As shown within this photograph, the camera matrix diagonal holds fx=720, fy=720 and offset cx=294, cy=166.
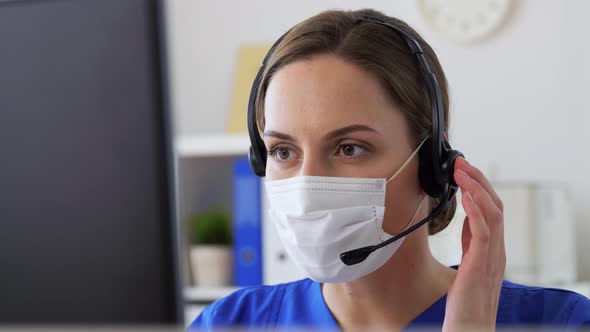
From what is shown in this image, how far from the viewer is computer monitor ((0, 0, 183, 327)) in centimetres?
52

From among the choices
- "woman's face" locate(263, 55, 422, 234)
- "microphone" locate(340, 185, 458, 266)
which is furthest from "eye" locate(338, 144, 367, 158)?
"microphone" locate(340, 185, 458, 266)

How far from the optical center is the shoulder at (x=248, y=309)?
43.8 inches

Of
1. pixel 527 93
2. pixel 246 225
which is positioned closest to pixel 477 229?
pixel 246 225

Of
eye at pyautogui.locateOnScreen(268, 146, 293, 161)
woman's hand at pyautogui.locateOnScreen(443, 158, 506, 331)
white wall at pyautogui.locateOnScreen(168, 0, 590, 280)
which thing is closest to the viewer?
woman's hand at pyautogui.locateOnScreen(443, 158, 506, 331)

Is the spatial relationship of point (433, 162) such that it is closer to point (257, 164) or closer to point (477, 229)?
point (477, 229)

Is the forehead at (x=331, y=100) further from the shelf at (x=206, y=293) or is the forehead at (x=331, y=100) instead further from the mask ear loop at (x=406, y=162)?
the shelf at (x=206, y=293)

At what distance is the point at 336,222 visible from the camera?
0.97 meters

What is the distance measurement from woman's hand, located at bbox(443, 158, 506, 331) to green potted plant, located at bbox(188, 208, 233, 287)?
1298 millimetres

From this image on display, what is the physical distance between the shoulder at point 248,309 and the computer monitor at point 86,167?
579 millimetres

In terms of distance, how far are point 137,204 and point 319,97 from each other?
18.5 inches

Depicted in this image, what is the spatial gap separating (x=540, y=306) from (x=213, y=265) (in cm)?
128

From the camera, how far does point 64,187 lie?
55 centimetres

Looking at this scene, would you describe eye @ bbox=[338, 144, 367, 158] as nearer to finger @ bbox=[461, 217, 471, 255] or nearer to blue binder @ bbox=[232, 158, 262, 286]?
finger @ bbox=[461, 217, 471, 255]

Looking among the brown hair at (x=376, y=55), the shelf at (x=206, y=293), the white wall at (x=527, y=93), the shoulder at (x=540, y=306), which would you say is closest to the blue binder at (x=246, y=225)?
the shelf at (x=206, y=293)
